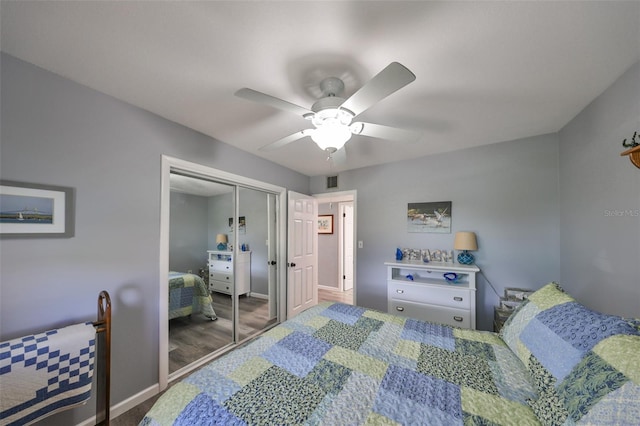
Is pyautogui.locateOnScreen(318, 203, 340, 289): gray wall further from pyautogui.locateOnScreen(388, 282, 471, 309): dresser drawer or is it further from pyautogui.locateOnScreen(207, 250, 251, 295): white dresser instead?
pyautogui.locateOnScreen(207, 250, 251, 295): white dresser

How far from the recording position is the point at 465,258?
9.04ft

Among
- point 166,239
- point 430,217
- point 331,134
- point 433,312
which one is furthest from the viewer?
point 430,217

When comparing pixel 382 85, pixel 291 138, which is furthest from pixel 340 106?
pixel 291 138

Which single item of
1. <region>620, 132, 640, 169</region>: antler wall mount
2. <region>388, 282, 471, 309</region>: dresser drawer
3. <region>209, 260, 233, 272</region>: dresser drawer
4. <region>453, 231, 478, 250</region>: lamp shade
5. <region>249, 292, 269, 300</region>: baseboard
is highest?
<region>620, 132, 640, 169</region>: antler wall mount

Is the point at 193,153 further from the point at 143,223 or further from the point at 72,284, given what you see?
the point at 72,284

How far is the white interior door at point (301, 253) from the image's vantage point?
347 centimetres

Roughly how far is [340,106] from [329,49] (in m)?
0.31

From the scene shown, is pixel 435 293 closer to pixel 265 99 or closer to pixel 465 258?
pixel 465 258

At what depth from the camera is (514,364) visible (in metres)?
1.15

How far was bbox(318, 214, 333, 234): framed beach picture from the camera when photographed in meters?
5.34

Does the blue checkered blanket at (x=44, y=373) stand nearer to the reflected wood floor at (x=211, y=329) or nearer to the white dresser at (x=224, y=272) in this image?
the reflected wood floor at (x=211, y=329)

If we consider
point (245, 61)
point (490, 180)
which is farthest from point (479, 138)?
point (245, 61)

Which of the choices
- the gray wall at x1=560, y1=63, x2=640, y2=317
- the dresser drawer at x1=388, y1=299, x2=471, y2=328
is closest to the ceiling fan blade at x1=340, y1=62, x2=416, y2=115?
the gray wall at x1=560, y1=63, x2=640, y2=317

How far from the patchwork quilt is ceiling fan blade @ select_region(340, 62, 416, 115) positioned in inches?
52.5
